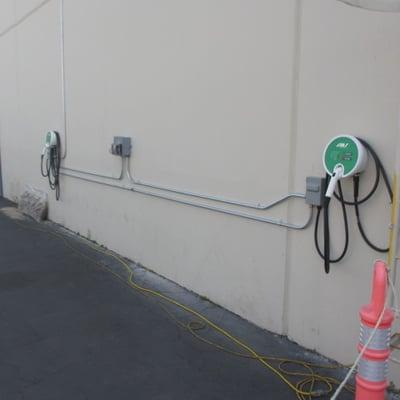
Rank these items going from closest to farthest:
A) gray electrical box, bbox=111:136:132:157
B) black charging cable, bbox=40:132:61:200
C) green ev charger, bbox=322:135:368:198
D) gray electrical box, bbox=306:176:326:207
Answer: green ev charger, bbox=322:135:368:198, gray electrical box, bbox=306:176:326:207, gray electrical box, bbox=111:136:132:157, black charging cable, bbox=40:132:61:200

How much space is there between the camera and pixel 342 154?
2684 millimetres

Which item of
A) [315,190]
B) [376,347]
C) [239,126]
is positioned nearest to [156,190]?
[239,126]

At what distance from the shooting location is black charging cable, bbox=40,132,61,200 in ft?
21.9

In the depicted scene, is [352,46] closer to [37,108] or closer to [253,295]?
[253,295]

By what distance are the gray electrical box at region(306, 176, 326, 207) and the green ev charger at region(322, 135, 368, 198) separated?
141 mm

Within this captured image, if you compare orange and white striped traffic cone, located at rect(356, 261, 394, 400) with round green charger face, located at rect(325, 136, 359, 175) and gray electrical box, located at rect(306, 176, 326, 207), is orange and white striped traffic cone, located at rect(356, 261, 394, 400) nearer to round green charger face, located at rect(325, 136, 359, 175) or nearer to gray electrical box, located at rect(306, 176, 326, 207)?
round green charger face, located at rect(325, 136, 359, 175)

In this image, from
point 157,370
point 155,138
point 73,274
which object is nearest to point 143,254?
point 73,274

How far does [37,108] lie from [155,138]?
3.63 metres

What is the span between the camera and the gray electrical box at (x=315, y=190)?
290 cm

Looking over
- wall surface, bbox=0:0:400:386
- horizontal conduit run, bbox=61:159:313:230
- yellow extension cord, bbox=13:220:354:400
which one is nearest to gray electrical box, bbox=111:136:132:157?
wall surface, bbox=0:0:400:386

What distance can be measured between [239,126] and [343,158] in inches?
41.2

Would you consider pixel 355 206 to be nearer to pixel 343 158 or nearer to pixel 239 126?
pixel 343 158

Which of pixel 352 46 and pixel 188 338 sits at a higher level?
pixel 352 46

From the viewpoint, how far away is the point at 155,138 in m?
4.56
